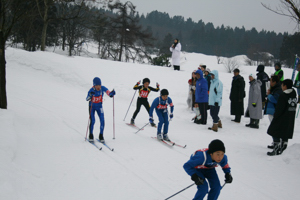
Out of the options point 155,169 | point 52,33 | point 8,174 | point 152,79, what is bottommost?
point 155,169

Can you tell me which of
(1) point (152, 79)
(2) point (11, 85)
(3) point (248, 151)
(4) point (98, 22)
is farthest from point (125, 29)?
(3) point (248, 151)

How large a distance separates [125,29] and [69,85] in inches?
586

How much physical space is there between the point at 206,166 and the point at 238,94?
6568 mm

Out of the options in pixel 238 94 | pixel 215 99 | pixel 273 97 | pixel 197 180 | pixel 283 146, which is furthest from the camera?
pixel 238 94

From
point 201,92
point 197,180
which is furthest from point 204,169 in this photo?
point 201,92

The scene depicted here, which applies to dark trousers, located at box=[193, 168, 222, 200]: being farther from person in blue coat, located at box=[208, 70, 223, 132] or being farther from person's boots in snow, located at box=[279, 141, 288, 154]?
person in blue coat, located at box=[208, 70, 223, 132]

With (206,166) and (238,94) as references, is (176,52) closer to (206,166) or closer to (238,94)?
(238,94)

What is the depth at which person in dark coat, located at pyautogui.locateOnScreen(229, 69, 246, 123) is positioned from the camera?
926 centimetres

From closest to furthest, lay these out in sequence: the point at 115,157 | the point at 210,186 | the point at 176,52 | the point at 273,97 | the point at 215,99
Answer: the point at 210,186, the point at 115,157, the point at 273,97, the point at 215,99, the point at 176,52

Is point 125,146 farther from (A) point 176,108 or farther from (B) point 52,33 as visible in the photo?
(B) point 52,33

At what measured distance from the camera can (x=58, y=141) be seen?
6336 mm

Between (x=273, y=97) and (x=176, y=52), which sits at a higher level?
(x=176, y=52)

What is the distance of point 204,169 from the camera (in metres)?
3.77

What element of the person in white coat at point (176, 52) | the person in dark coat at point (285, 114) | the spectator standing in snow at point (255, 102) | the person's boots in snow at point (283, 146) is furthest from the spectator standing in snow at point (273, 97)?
the person in white coat at point (176, 52)
